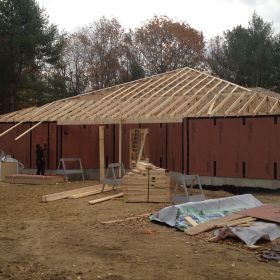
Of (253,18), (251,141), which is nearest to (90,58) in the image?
(253,18)

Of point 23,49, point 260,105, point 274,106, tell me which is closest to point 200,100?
point 260,105

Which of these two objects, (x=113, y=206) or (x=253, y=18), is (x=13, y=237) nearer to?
(x=113, y=206)

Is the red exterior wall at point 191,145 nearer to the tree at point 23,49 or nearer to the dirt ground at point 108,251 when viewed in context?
the dirt ground at point 108,251

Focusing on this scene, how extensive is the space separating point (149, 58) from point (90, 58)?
4.29 m

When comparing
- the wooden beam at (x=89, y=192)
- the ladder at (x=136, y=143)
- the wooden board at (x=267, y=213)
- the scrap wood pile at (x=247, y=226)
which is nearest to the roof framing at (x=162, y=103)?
the ladder at (x=136, y=143)

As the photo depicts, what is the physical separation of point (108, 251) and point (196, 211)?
8.48 ft

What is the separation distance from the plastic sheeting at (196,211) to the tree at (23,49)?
1932cm

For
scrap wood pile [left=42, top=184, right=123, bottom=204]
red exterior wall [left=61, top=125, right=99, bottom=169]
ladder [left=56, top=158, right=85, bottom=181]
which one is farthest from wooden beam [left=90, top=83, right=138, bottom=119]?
scrap wood pile [left=42, top=184, right=123, bottom=204]

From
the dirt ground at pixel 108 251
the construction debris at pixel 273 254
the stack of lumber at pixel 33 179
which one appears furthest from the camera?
the stack of lumber at pixel 33 179

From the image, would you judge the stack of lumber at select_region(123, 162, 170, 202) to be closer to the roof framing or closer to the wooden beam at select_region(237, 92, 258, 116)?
the roof framing

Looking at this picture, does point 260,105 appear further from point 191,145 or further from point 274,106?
point 191,145

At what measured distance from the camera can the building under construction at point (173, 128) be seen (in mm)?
13258

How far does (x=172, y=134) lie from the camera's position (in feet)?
49.5

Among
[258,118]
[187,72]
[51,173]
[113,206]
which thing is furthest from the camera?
[187,72]
